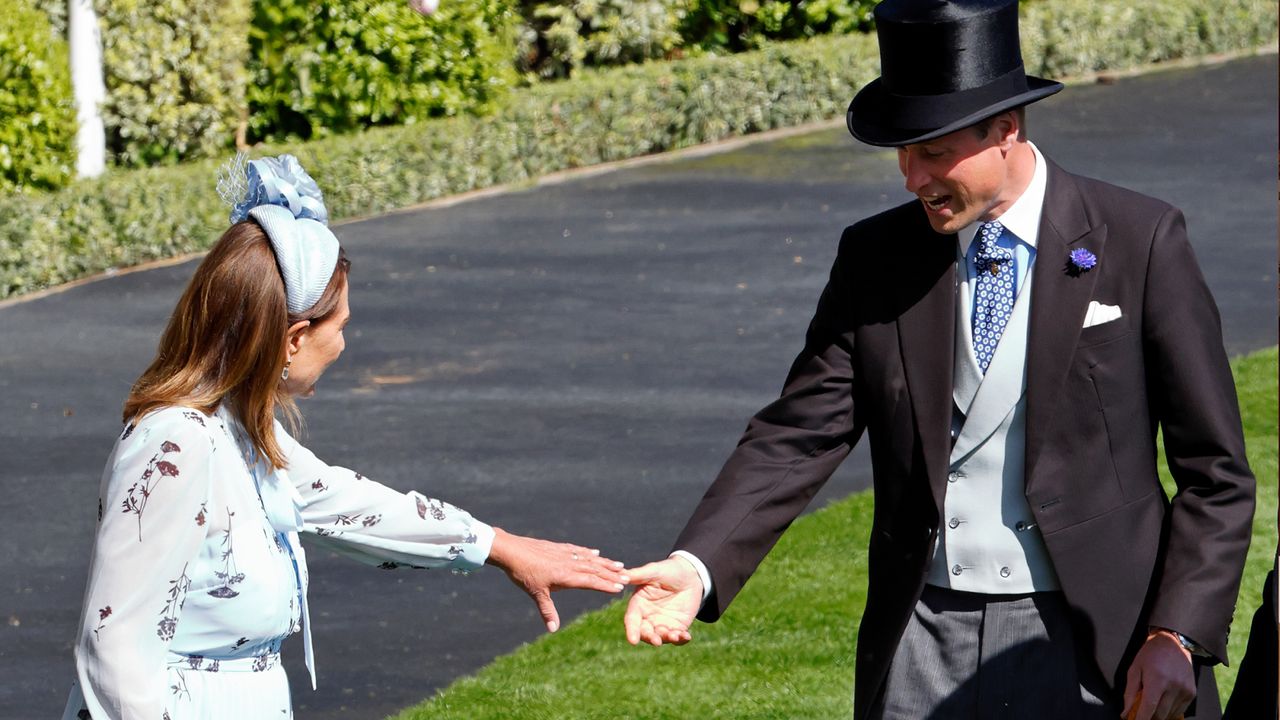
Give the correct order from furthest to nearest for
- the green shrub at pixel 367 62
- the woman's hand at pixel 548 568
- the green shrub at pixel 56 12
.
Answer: the green shrub at pixel 56 12 → the green shrub at pixel 367 62 → the woman's hand at pixel 548 568

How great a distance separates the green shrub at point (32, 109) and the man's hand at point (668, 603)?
11.0 meters

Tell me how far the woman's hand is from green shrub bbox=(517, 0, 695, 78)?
15763mm

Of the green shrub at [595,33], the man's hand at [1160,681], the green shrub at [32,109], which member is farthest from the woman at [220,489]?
the green shrub at [595,33]

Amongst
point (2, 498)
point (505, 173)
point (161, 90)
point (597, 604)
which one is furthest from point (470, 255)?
point (597, 604)

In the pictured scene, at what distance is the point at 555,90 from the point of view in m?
17.7

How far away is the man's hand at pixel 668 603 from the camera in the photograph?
4031 millimetres

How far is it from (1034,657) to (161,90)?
45.3 feet

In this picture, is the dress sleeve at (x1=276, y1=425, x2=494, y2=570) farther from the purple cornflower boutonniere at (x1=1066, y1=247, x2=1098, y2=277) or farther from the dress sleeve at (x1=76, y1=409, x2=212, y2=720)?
the purple cornflower boutonniere at (x1=1066, y1=247, x2=1098, y2=277)

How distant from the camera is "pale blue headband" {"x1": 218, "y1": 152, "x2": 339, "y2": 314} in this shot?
3.49 meters

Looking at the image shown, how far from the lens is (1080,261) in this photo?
3754 mm

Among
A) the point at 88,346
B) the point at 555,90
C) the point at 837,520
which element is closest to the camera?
the point at 837,520

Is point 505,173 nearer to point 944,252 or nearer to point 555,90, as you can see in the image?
point 555,90

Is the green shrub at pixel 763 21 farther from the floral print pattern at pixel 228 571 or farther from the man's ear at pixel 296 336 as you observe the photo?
the floral print pattern at pixel 228 571

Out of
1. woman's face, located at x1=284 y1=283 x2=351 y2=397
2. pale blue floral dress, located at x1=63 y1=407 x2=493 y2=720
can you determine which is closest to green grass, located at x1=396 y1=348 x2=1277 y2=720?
pale blue floral dress, located at x1=63 y1=407 x2=493 y2=720
